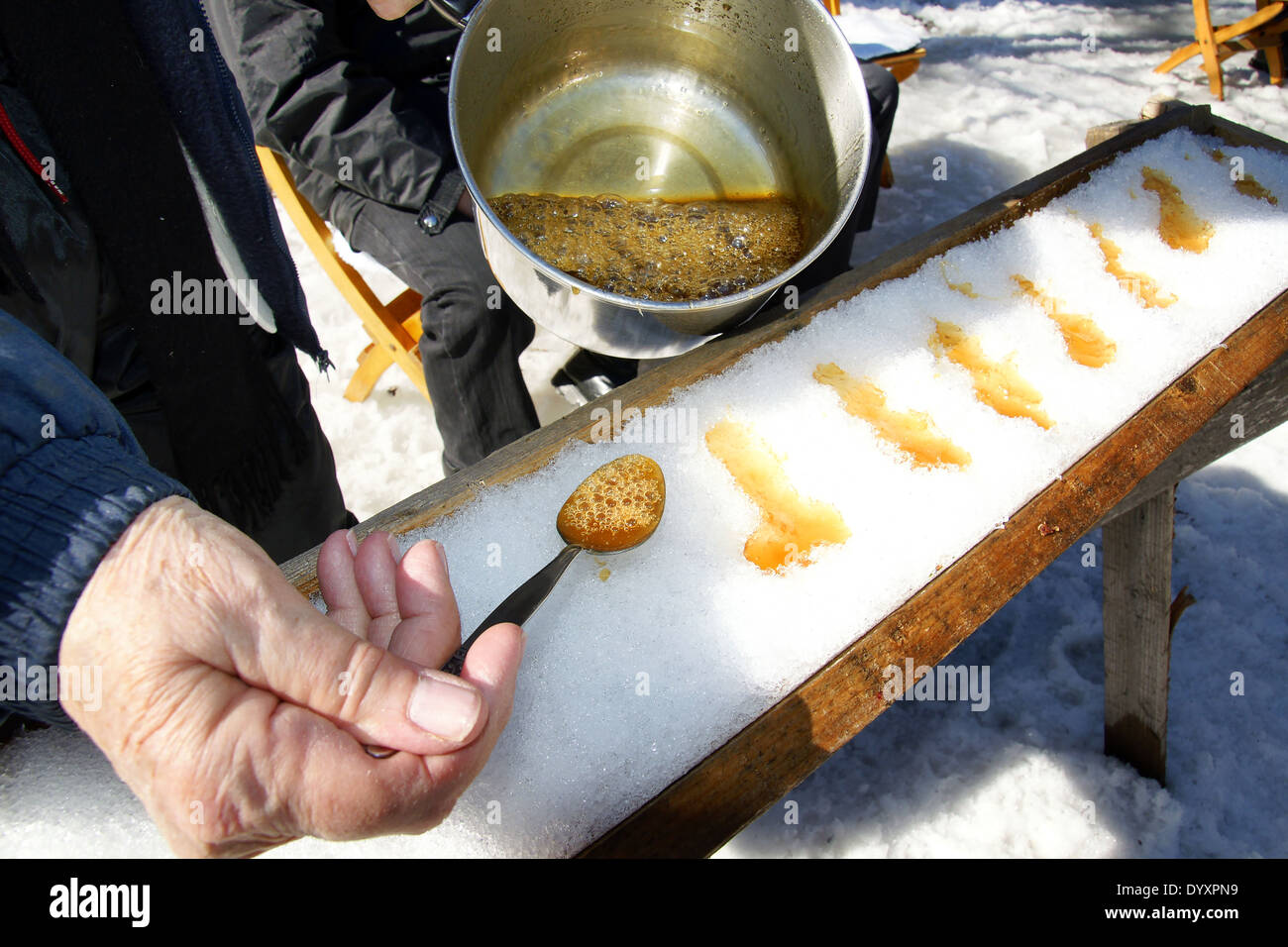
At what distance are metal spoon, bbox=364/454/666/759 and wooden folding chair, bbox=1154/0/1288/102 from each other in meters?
4.72

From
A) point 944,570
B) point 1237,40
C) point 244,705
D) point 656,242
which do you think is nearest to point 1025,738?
point 944,570

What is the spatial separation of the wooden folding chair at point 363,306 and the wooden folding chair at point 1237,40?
14.6 ft

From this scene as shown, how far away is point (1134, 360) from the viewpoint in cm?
144

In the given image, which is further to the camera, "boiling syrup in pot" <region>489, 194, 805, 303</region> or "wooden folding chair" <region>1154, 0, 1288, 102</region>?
"wooden folding chair" <region>1154, 0, 1288, 102</region>

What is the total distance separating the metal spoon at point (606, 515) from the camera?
1075 mm

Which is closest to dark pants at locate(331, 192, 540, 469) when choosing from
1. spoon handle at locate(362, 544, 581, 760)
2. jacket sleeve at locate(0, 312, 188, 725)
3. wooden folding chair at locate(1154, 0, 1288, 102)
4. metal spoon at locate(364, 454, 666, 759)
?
metal spoon at locate(364, 454, 666, 759)

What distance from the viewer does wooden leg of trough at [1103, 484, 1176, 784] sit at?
1.67 meters

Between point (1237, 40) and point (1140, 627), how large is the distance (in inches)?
168

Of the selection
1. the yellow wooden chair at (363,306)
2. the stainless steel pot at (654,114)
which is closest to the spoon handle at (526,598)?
the stainless steel pot at (654,114)

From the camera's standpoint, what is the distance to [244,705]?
2.20 ft

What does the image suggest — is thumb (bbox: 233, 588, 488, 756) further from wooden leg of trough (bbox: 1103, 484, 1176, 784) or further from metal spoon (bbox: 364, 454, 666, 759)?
wooden leg of trough (bbox: 1103, 484, 1176, 784)

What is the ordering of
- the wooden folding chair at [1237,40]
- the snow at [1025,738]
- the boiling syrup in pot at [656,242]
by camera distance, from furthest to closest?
the wooden folding chair at [1237,40], the boiling syrup in pot at [656,242], the snow at [1025,738]

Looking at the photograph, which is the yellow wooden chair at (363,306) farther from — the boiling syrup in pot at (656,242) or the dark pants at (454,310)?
the boiling syrup in pot at (656,242)

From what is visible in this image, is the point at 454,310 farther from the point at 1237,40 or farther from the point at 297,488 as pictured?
the point at 1237,40
